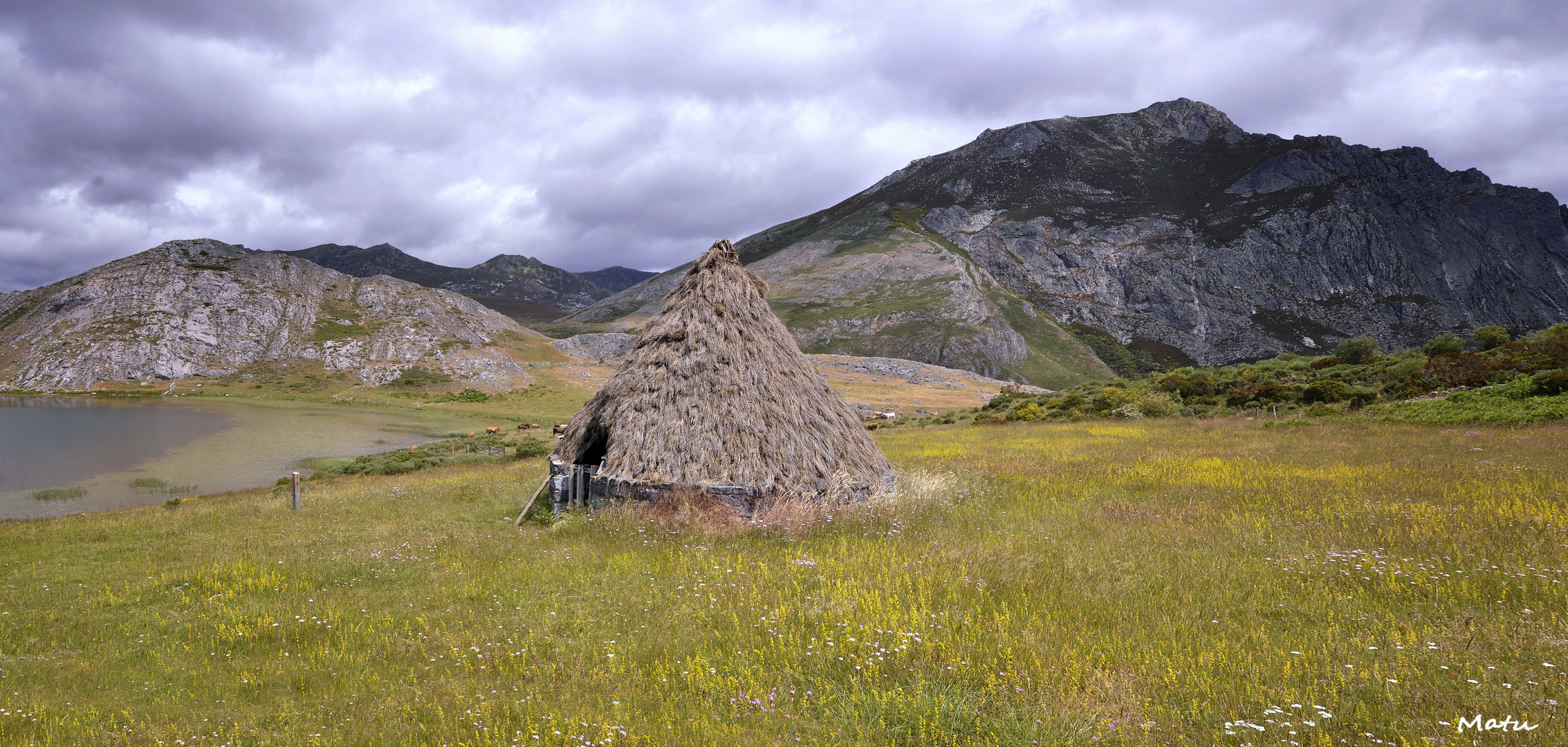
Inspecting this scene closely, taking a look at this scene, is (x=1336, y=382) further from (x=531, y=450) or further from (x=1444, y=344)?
(x=531, y=450)

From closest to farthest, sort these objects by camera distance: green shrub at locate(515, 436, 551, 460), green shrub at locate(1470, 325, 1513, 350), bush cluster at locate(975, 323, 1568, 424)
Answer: bush cluster at locate(975, 323, 1568, 424) → green shrub at locate(515, 436, 551, 460) → green shrub at locate(1470, 325, 1513, 350)

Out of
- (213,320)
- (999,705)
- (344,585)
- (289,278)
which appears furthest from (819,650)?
(289,278)

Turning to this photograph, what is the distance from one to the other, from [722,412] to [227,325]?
10715 cm

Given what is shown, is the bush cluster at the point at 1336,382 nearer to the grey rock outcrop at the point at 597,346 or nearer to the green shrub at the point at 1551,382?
the green shrub at the point at 1551,382

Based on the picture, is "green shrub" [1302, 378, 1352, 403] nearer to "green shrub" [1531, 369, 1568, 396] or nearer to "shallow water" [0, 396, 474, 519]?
"green shrub" [1531, 369, 1568, 396]

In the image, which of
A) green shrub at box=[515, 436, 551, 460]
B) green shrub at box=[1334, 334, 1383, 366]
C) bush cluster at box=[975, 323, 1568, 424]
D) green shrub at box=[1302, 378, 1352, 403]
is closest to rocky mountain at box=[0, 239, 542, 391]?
green shrub at box=[515, 436, 551, 460]

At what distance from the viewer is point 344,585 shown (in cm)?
916

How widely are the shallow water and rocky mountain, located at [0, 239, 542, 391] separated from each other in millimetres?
14598

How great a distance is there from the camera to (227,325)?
3457 inches

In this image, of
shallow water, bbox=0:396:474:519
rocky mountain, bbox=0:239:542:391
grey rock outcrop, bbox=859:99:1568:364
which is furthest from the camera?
grey rock outcrop, bbox=859:99:1568:364

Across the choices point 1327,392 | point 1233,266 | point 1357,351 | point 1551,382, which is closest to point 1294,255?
point 1233,266

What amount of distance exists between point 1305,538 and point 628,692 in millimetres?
9274

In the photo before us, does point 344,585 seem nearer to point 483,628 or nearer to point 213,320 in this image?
point 483,628

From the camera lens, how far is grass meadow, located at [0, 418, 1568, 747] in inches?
183
